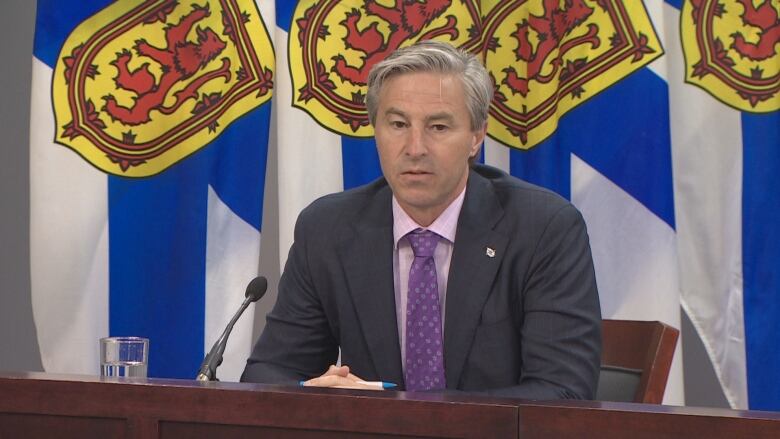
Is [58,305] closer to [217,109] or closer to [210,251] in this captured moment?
[210,251]

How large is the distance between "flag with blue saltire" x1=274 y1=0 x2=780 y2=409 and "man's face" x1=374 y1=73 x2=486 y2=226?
76cm

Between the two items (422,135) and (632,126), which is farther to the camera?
(632,126)

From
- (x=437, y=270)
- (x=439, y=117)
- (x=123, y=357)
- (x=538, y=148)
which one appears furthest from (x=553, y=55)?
(x=123, y=357)

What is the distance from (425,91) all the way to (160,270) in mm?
1204

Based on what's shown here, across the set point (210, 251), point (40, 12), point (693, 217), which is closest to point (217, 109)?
point (210, 251)

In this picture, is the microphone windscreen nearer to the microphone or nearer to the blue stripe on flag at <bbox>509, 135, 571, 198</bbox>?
the microphone

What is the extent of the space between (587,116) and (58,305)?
167 centimetres

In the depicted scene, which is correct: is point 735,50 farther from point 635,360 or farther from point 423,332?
point 423,332

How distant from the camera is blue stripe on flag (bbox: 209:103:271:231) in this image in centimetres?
307

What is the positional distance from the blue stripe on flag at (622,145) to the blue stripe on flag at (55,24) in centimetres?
136

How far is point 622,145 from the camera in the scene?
119 inches

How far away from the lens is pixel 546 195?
→ 237cm

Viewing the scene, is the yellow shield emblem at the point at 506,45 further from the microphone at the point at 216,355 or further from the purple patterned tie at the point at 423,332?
the microphone at the point at 216,355

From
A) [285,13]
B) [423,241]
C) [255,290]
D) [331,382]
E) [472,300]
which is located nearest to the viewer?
[331,382]
